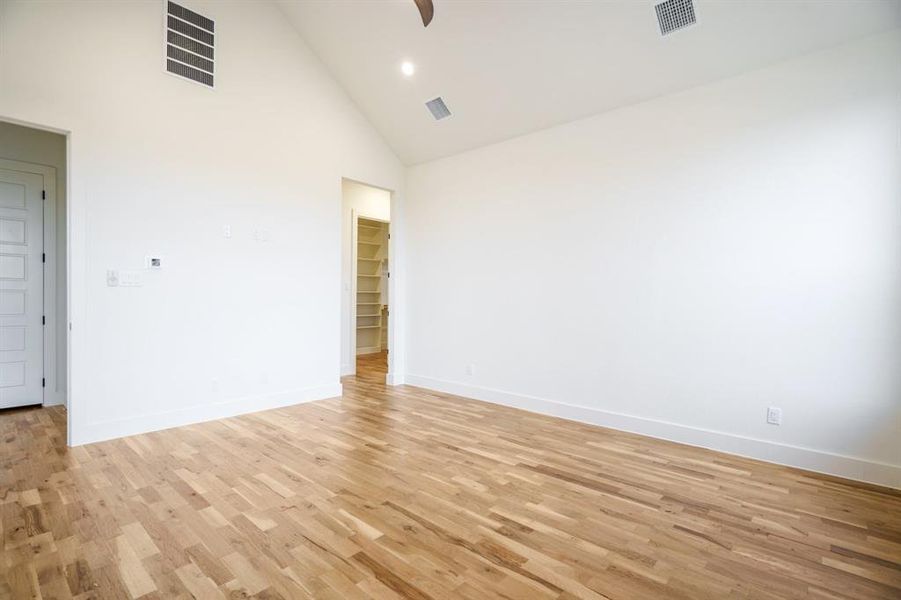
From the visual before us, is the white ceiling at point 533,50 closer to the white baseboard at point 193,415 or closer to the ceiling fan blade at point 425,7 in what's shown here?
the ceiling fan blade at point 425,7

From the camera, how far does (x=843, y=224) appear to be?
3.00 meters

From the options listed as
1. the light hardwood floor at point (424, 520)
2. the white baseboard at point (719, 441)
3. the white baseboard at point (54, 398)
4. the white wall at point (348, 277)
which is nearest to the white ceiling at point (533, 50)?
→ the white wall at point (348, 277)

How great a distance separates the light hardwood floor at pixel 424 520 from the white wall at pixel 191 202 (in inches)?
25.1

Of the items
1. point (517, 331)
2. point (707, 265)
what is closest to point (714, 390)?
point (707, 265)

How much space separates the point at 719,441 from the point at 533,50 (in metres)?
3.57

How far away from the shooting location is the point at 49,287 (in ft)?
15.1

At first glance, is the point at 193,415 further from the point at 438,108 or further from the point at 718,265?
the point at 718,265

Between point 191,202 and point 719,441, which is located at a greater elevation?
point 191,202

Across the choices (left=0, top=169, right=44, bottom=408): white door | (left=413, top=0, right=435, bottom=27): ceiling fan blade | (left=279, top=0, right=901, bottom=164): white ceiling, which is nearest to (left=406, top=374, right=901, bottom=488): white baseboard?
(left=279, top=0, right=901, bottom=164): white ceiling

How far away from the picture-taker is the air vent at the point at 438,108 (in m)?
4.74

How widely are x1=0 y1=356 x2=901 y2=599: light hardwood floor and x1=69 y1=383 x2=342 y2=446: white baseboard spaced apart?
12 centimetres

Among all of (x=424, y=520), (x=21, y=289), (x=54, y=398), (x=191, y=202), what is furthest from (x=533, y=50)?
(x=54, y=398)

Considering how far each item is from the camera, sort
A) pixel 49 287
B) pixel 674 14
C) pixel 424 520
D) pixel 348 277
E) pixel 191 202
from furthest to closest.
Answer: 1. pixel 348 277
2. pixel 49 287
3. pixel 191 202
4. pixel 674 14
5. pixel 424 520

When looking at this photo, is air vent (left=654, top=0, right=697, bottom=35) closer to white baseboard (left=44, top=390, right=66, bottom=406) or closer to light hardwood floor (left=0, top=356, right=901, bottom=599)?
light hardwood floor (left=0, top=356, right=901, bottom=599)
